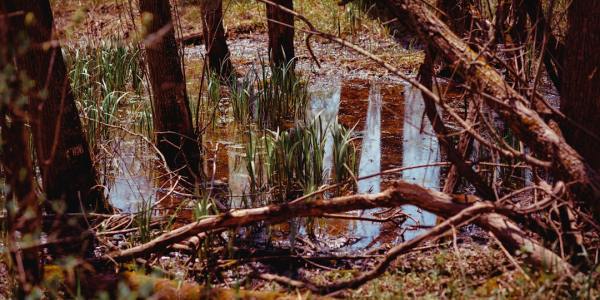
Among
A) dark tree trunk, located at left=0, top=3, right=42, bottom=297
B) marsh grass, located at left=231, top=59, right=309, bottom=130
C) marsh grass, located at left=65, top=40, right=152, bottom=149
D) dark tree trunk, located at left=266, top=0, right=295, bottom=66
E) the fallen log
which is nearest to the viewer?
dark tree trunk, located at left=0, top=3, right=42, bottom=297

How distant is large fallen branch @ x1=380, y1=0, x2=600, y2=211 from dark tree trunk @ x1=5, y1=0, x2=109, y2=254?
1787mm

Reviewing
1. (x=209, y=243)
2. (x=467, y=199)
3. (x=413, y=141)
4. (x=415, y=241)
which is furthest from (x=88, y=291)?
(x=413, y=141)

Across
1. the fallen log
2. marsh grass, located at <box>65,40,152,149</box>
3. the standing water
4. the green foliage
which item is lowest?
the standing water

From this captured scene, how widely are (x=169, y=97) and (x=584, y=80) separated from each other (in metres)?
2.80

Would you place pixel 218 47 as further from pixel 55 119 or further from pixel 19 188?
pixel 19 188

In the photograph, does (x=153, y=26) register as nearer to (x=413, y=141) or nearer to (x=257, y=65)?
(x=413, y=141)

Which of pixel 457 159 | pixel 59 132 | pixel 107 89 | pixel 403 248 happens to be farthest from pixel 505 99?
pixel 107 89

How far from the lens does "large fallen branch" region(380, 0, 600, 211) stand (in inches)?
133

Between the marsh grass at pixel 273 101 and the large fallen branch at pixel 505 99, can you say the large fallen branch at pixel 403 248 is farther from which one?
the marsh grass at pixel 273 101

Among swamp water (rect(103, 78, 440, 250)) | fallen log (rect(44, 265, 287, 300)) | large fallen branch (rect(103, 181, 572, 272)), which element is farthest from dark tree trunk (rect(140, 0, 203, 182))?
fallen log (rect(44, 265, 287, 300))

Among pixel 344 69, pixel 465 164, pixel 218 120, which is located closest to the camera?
pixel 465 164

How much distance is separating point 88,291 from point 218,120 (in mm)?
3563

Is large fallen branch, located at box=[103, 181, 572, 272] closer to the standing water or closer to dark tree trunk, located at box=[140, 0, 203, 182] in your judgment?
the standing water

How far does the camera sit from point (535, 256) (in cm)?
325
